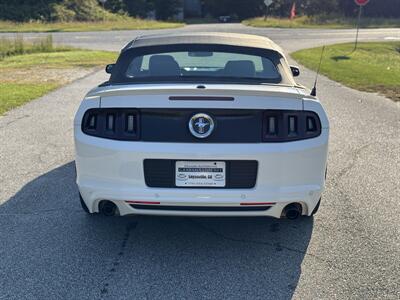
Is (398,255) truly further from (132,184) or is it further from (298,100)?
(132,184)

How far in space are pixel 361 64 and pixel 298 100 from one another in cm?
Answer: 1586

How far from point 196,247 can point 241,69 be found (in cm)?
169

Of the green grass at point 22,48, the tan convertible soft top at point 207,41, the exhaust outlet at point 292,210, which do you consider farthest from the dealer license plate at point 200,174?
the green grass at point 22,48

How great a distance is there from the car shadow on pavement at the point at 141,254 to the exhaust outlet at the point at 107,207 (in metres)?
0.31

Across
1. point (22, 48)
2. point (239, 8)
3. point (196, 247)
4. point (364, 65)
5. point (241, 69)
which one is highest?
point (241, 69)

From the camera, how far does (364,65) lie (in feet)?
58.2

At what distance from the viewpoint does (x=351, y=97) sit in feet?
37.1

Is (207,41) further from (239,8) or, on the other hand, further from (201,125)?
(239,8)

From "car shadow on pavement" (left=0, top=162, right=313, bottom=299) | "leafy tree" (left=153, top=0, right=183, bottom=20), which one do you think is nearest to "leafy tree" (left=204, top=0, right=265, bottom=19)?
"leafy tree" (left=153, top=0, right=183, bottom=20)

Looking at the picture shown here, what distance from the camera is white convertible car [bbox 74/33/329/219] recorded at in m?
3.38

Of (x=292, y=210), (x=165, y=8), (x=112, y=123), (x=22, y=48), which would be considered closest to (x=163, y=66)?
(x=112, y=123)

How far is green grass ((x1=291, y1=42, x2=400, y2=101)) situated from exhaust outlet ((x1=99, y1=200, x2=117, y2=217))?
9.30 meters

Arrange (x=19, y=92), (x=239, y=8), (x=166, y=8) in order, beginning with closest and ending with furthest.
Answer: (x=19, y=92) → (x=166, y=8) → (x=239, y=8)

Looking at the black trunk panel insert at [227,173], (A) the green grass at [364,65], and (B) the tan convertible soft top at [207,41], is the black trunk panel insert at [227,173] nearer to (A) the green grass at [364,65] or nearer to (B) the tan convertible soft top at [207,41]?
(B) the tan convertible soft top at [207,41]
